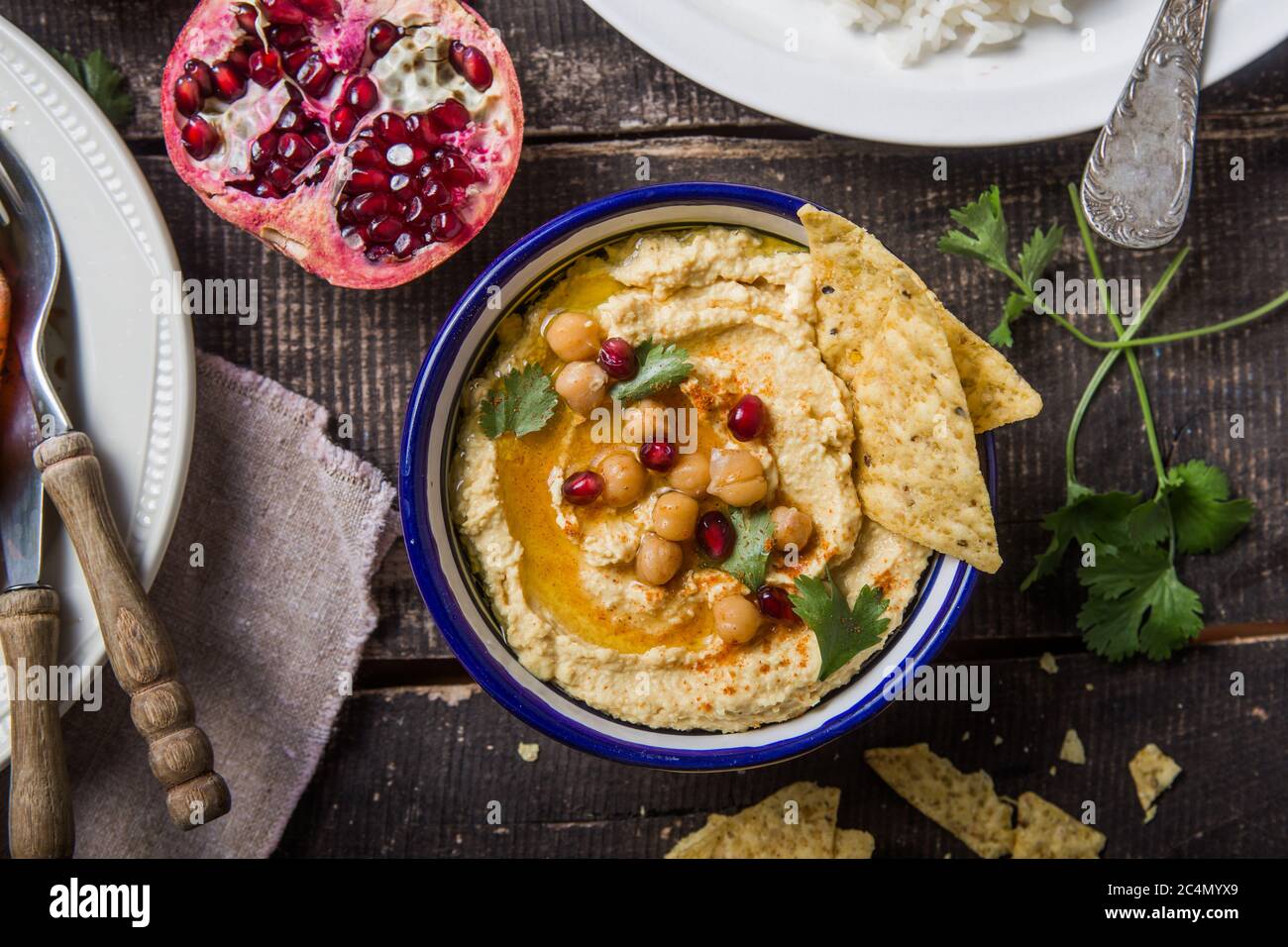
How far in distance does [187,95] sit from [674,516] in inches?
53.2

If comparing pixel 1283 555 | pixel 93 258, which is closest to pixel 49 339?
pixel 93 258

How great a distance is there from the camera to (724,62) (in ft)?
7.07

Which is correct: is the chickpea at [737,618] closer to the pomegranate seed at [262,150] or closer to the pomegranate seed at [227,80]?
the pomegranate seed at [262,150]

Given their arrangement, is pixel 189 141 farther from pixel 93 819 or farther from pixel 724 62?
pixel 93 819

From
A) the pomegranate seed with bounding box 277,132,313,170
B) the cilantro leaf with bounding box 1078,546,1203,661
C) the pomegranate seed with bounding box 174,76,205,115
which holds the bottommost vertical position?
the cilantro leaf with bounding box 1078,546,1203,661

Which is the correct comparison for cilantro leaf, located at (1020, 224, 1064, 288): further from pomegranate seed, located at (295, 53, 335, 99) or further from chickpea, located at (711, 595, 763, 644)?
pomegranate seed, located at (295, 53, 335, 99)

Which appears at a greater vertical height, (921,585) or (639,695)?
(921,585)

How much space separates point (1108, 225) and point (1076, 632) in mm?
947

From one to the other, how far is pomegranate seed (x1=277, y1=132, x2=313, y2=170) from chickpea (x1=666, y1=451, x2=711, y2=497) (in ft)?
3.36

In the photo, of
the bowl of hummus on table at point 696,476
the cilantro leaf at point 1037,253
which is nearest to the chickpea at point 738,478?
the bowl of hummus on table at point 696,476

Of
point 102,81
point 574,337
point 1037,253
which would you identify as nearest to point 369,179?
point 574,337

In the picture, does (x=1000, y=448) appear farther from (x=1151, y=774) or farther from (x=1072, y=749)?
(x=1151, y=774)

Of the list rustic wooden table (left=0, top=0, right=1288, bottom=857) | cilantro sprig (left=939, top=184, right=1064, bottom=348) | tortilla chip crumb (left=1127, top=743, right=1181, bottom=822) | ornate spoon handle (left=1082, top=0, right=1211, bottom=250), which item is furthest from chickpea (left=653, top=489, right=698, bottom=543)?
tortilla chip crumb (left=1127, top=743, right=1181, bottom=822)

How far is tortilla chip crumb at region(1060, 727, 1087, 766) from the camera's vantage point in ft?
7.85
